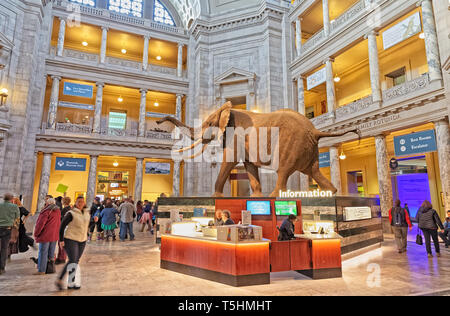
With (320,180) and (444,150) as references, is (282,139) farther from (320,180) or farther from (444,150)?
(444,150)

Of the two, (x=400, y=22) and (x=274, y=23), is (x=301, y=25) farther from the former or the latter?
(x=400, y=22)

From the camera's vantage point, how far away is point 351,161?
2070 centimetres

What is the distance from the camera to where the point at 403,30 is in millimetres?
13172

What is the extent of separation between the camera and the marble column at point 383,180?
44.7 ft

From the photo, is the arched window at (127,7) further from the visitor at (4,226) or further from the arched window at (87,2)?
the visitor at (4,226)

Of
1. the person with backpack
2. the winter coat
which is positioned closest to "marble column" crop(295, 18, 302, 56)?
the person with backpack

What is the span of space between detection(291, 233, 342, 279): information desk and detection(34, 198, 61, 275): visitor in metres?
4.87

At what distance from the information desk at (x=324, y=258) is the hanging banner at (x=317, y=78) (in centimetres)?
1440

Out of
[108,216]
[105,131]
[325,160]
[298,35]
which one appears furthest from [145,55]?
[108,216]

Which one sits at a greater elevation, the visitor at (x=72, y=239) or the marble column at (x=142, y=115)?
the marble column at (x=142, y=115)

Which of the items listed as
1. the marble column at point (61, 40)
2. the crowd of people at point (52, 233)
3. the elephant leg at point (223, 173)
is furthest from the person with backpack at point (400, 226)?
the marble column at point (61, 40)

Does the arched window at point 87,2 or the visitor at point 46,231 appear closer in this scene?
the visitor at point 46,231
